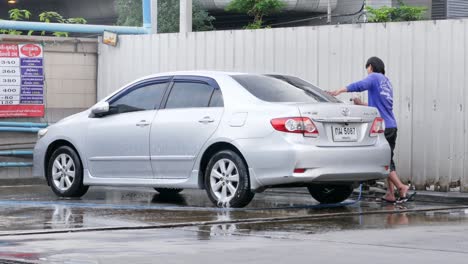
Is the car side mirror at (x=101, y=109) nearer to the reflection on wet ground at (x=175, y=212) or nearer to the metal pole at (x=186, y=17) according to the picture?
the reflection on wet ground at (x=175, y=212)

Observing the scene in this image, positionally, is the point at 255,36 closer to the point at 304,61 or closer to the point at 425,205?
the point at 304,61

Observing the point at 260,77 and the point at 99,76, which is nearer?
the point at 260,77

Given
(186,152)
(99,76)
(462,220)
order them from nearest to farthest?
(462,220)
(186,152)
(99,76)

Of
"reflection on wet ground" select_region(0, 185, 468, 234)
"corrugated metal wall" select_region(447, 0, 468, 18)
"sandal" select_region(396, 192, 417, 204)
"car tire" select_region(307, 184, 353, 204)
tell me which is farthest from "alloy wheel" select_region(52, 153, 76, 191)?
"corrugated metal wall" select_region(447, 0, 468, 18)

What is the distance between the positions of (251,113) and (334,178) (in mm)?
1077

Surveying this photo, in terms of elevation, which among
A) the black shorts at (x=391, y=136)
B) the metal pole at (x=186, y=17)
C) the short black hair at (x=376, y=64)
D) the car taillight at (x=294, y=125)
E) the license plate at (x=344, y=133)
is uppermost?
the metal pole at (x=186, y=17)

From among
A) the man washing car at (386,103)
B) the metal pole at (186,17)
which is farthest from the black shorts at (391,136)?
the metal pole at (186,17)

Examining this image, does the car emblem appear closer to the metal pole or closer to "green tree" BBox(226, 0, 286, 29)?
the metal pole

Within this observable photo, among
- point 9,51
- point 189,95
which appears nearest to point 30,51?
point 9,51

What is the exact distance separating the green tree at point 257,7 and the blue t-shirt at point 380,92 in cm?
2446

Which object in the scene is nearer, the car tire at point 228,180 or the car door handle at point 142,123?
the car tire at point 228,180

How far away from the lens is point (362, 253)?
25.5 ft

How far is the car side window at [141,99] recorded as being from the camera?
1255 cm

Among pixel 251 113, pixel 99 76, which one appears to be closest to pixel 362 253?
pixel 251 113
